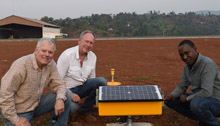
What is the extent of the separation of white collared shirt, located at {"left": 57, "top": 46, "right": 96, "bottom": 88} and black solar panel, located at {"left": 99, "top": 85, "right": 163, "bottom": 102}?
86 centimetres

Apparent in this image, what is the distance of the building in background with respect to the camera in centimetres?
4031

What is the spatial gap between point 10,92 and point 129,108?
1.70 meters

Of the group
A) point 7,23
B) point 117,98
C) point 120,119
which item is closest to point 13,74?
point 117,98

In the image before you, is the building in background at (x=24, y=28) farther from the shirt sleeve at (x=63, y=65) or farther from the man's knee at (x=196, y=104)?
the man's knee at (x=196, y=104)

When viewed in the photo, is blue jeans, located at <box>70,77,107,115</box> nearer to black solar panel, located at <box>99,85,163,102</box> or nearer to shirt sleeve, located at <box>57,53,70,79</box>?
shirt sleeve, located at <box>57,53,70,79</box>

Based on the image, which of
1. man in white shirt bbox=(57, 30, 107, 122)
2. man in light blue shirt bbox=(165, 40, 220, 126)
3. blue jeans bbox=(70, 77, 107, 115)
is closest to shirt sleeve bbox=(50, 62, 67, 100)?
man in white shirt bbox=(57, 30, 107, 122)

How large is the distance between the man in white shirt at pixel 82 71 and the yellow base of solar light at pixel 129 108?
98cm

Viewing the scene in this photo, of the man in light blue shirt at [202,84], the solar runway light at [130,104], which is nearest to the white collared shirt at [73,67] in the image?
the solar runway light at [130,104]

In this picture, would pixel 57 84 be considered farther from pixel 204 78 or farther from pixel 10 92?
pixel 204 78

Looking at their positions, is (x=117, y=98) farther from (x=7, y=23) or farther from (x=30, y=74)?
(x=7, y=23)

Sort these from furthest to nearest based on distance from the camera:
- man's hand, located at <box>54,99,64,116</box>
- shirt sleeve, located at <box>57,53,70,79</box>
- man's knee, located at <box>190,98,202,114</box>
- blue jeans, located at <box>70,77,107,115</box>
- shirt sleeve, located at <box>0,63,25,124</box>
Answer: blue jeans, located at <box>70,77,107,115</box> < shirt sleeve, located at <box>57,53,70,79</box> < man's knee, located at <box>190,98,202,114</box> < man's hand, located at <box>54,99,64,116</box> < shirt sleeve, located at <box>0,63,25,124</box>

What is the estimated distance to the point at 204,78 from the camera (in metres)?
3.85

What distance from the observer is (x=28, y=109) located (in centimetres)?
360

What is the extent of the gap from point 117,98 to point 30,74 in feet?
4.28
